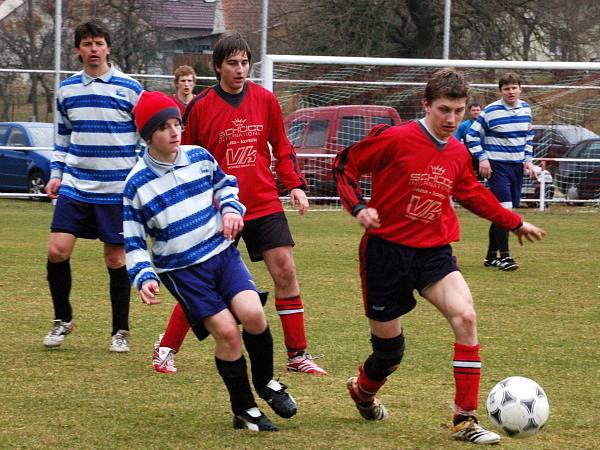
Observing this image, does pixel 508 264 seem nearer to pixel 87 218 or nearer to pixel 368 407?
pixel 87 218

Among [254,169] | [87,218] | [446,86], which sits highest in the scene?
[446,86]

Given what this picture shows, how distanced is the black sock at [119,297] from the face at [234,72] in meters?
1.37

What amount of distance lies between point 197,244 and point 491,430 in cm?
158

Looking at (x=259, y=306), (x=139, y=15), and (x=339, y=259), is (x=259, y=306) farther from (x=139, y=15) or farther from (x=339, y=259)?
(x=139, y=15)

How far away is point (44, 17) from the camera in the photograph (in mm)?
20031

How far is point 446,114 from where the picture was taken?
5.16 m

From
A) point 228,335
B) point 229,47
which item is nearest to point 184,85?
point 229,47

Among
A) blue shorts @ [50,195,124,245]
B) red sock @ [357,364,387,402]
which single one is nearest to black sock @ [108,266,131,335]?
blue shorts @ [50,195,124,245]

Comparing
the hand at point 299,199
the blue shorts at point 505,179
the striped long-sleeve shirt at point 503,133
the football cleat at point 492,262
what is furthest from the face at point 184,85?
the hand at point 299,199

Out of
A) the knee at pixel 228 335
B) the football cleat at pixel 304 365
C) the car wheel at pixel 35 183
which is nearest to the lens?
the knee at pixel 228 335

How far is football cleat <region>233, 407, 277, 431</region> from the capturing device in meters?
4.98

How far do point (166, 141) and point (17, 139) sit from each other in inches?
557

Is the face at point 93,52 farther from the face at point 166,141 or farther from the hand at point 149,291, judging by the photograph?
the hand at point 149,291

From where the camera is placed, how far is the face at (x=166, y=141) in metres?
4.92
